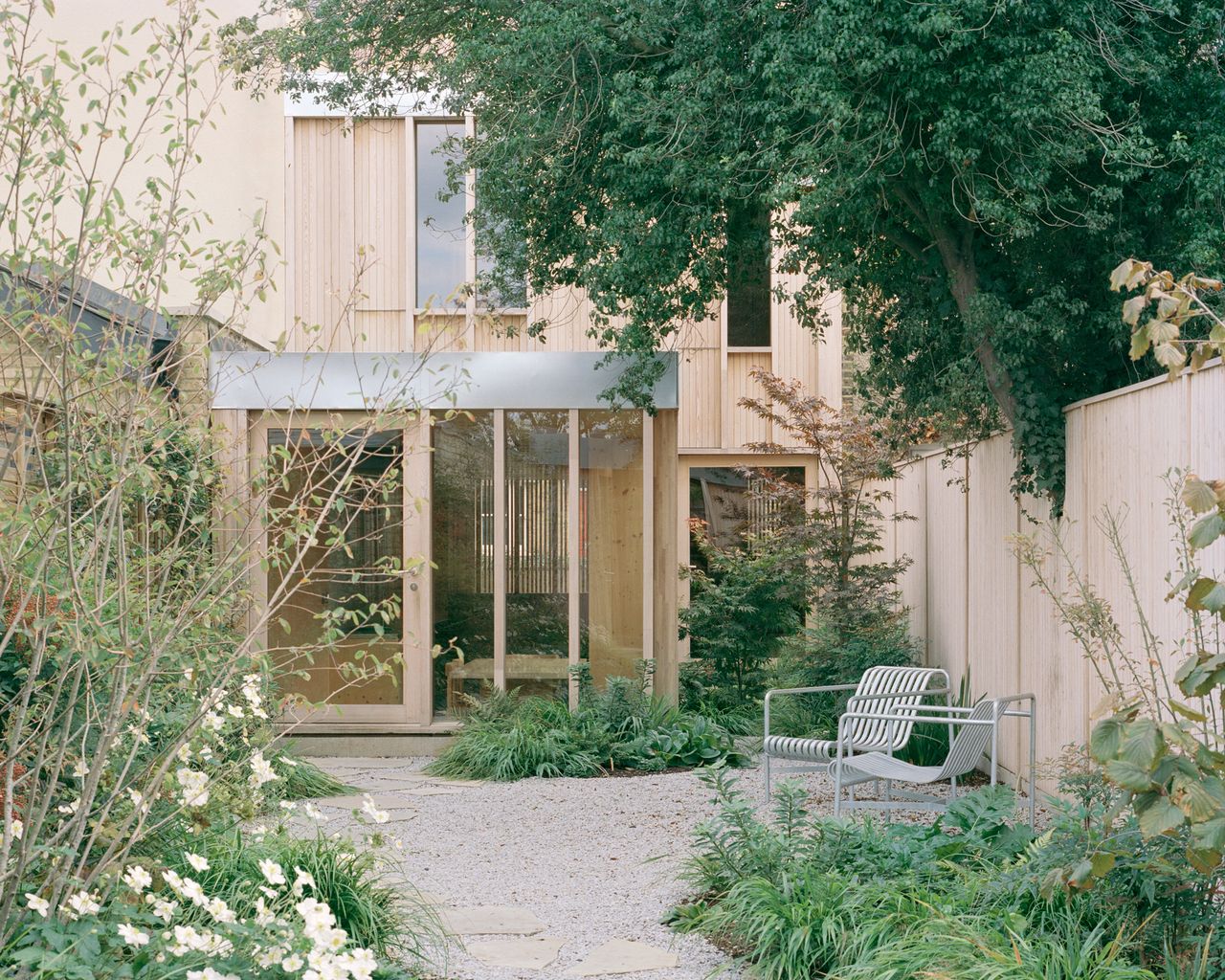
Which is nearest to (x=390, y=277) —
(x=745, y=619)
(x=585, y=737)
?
(x=745, y=619)

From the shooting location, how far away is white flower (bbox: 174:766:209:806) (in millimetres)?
3285

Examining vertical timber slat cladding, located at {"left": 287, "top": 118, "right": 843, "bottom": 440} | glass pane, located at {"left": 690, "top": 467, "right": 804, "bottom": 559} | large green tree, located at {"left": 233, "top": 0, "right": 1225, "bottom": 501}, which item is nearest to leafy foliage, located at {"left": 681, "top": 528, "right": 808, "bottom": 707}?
glass pane, located at {"left": 690, "top": 467, "right": 804, "bottom": 559}

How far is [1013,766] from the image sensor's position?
25.0 ft

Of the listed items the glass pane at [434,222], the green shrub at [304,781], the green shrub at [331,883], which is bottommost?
the green shrub at [304,781]

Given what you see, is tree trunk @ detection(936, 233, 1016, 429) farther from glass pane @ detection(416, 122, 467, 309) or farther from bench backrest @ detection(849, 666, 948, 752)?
glass pane @ detection(416, 122, 467, 309)

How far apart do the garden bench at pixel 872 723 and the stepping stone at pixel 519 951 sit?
7.95 feet

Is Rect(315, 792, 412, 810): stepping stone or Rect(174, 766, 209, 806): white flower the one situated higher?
Rect(174, 766, 209, 806): white flower

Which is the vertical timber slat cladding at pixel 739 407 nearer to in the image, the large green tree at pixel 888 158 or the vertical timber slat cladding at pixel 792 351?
the vertical timber slat cladding at pixel 792 351

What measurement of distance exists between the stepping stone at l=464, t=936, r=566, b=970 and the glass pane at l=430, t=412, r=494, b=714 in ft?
17.0

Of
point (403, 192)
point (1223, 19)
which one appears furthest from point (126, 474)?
point (403, 192)

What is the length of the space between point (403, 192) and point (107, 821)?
34.9 ft

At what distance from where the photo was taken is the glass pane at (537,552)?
9922 mm

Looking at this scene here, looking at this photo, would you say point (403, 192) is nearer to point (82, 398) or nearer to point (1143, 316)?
point (1143, 316)

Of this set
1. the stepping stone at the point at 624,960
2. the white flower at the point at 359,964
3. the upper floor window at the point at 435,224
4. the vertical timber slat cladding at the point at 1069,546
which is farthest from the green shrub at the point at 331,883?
the upper floor window at the point at 435,224
